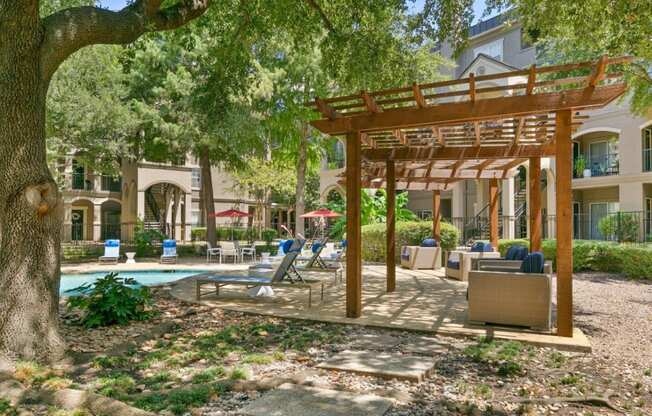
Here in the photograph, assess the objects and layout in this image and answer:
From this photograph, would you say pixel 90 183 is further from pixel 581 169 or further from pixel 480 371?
pixel 480 371

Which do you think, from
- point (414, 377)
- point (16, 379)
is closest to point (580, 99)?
point (414, 377)

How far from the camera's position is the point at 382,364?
5.16 metres

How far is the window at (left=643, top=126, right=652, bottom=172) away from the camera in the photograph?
21422 millimetres

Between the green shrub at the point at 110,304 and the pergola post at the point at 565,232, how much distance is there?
20.2ft

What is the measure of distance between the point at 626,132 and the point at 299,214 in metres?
15.3

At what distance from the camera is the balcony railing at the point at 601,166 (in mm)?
23391

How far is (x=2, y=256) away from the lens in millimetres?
5383

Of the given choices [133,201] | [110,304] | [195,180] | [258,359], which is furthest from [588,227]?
[195,180]

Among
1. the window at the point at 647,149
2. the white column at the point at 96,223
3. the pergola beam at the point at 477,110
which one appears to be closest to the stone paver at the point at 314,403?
the pergola beam at the point at 477,110

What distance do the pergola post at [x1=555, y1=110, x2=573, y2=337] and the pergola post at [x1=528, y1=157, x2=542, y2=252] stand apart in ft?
14.5

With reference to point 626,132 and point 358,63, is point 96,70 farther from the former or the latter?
point 626,132

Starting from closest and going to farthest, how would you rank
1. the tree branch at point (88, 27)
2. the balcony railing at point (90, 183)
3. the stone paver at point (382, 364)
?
the stone paver at point (382, 364)
the tree branch at point (88, 27)
the balcony railing at point (90, 183)

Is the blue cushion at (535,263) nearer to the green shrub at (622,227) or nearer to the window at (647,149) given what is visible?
the green shrub at (622,227)

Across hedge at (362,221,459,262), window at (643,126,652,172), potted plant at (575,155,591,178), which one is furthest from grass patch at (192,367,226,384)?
potted plant at (575,155,591,178)
